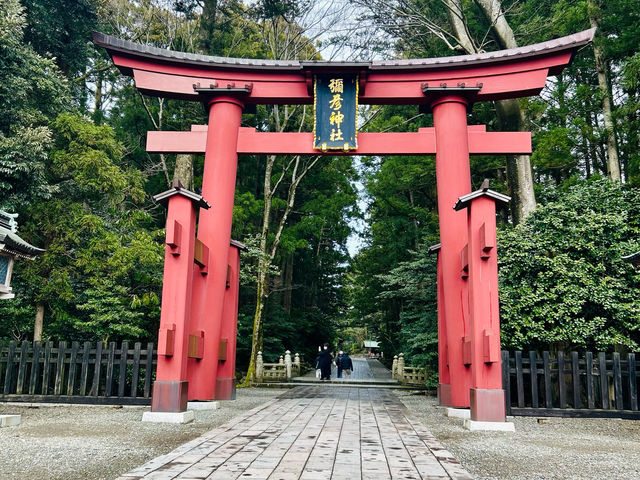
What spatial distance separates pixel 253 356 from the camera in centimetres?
1591

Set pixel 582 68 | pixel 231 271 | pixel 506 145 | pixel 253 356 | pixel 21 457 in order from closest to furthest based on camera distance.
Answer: pixel 21 457 → pixel 506 145 → pixel 231 271 → pixel 253 356 → pixel 582 68

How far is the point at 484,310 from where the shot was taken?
7.27 meters

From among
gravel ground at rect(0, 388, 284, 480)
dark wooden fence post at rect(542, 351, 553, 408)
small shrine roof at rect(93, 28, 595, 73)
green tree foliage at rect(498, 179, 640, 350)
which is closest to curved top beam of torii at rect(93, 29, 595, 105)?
small shrine roof at rect(93, 28, 595, 73)

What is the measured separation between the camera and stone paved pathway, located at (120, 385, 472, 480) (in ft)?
12.8

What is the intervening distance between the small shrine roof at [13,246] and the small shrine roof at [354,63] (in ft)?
14.5

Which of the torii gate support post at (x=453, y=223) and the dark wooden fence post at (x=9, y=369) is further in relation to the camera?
the dark wooden fence post at (x=9, y=369)

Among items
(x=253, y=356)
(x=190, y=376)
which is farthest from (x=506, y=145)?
(x=253, y=356)

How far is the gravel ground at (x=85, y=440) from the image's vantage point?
419 centimetres

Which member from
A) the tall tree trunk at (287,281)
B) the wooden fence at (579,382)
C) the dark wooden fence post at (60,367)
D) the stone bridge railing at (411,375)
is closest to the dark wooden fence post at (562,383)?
the wooden fence at (579,382)

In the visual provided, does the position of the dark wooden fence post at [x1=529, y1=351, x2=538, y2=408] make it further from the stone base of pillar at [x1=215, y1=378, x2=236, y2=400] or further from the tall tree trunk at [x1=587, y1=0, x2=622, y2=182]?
the tall tree trunk at [x1=587, y1=0, x2=622, y2=182]

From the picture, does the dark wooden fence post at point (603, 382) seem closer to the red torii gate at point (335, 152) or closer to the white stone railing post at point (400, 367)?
the red torii gate at point (335, 152)

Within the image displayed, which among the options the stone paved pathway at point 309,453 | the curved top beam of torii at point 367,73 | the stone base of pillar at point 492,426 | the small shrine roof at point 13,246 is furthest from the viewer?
the curved top beam of torii at point 367,73

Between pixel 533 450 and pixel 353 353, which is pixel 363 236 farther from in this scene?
pixel 353 353

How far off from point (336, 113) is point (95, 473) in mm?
7969
